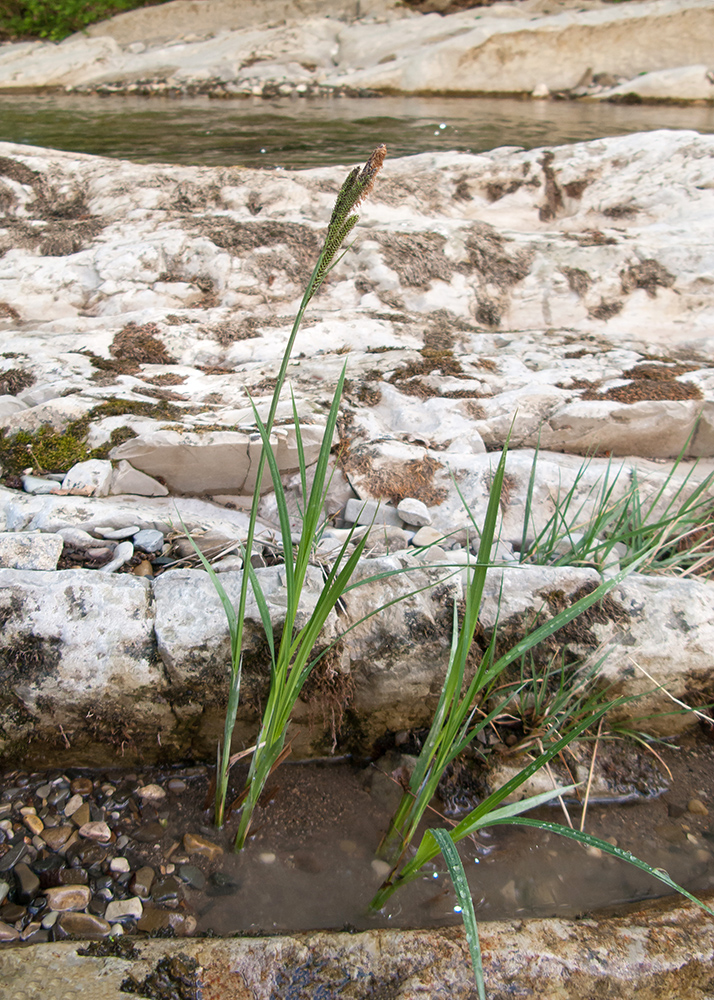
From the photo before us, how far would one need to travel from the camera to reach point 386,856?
176 cm

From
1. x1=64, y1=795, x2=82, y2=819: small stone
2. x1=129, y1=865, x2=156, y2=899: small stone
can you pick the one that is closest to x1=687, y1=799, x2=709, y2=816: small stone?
x1=129, y1=865, x2=156, y2=899: small stone

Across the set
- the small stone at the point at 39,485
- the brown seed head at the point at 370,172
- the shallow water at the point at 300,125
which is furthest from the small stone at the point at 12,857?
the shallow water at the point at 300,125

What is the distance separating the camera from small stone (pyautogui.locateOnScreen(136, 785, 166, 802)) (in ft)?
6.11

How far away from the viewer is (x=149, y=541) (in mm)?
2180

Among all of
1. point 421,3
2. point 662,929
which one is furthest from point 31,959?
point 421,3

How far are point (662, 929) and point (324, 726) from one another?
1.00m

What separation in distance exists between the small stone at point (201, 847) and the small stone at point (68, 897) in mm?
250

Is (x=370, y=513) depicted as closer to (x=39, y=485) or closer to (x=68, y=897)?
(x=39, y=485)

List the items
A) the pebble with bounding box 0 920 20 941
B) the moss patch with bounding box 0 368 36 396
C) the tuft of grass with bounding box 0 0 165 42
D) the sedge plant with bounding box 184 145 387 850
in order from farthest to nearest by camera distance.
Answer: the tuft of grass with bounding box 0 0 165 42
the moss patch with bounding box 0 368 36 396
the pebble with bounding box 0 920 20 941
the sedge plant with bounding box 184 145 387 850

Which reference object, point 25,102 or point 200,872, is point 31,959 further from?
point 25,102

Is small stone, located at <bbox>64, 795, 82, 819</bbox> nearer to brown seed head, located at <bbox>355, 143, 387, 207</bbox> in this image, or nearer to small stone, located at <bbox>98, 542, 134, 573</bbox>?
small stone, located at <bbox>98, 542, 134, 573</bbox>

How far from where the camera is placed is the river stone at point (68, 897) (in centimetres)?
157

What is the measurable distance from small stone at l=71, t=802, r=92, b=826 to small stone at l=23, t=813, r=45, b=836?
8 centimetres

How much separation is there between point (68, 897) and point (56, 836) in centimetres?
18
